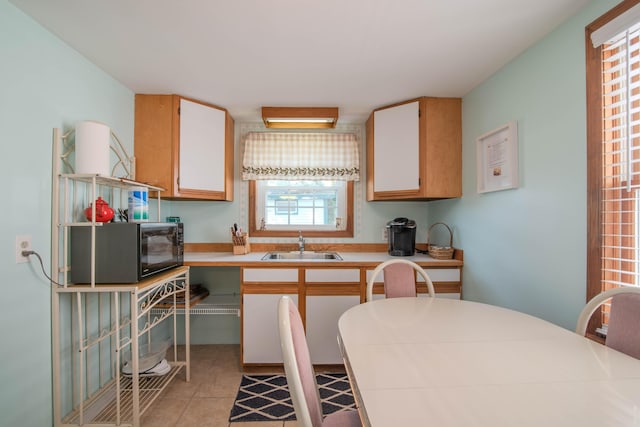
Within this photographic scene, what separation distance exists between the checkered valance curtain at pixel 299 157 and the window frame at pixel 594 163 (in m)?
1.81

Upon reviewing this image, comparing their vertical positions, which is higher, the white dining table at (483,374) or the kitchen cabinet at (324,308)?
the white dining table at (483,374)

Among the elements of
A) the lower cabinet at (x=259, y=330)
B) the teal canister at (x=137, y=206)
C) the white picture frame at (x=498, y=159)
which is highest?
the white picture frame at (x=498, y=159)

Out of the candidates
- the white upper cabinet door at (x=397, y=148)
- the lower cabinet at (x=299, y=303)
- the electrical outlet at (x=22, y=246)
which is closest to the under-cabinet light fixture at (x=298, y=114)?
the white upper cabinet door at (x=397, y=148)

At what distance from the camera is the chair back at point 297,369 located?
72 cm

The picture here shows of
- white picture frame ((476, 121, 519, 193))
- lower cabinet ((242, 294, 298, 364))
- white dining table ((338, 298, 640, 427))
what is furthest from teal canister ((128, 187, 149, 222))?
white picture frame ((476, 121, 519, 193))

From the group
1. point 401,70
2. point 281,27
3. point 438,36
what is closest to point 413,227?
point 401,70

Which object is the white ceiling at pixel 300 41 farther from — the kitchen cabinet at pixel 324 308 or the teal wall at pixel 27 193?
the kitchen cabinet at pixel 324 308

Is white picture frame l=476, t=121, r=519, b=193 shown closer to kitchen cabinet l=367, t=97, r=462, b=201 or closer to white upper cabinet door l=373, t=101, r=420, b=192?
kitchen cabinet l=367, t=97, r=462, b=201

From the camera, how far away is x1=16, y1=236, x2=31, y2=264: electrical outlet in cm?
142

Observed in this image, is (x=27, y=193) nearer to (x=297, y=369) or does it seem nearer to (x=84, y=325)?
(x=84, y=325)

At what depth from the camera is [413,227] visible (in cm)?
263

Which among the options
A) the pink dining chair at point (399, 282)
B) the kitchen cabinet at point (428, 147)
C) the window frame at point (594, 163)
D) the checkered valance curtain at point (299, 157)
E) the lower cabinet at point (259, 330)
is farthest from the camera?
the checkered valance curtain at point (299, 157)

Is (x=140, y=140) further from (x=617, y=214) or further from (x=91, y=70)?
(x=617, y=214)

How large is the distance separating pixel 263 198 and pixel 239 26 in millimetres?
1726
